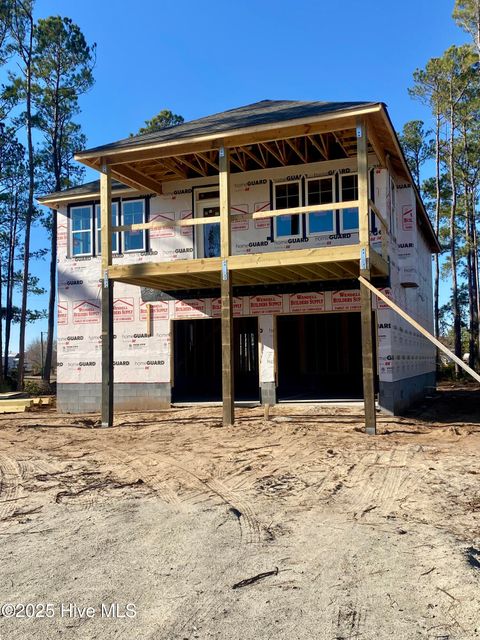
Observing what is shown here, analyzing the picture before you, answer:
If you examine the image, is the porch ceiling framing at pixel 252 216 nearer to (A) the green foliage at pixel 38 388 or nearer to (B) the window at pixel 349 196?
(B) the window at pixel 349 196

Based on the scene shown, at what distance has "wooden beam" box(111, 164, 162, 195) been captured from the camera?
14.0 metres

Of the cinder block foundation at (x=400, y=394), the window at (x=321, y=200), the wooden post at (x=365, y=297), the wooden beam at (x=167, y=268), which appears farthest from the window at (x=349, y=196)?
the cinder block foundation at (x=400, y=394)

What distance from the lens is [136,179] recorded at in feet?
48.6

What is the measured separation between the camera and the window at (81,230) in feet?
55.2

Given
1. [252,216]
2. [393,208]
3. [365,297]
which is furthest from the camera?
[393,208]

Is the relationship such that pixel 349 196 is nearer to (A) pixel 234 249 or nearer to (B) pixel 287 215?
(B) pixel 287 215

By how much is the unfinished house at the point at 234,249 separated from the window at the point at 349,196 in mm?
32

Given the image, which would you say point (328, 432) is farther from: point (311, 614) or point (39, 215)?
point (39, 215)

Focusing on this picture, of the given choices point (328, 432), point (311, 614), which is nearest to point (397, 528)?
point (311, 614)

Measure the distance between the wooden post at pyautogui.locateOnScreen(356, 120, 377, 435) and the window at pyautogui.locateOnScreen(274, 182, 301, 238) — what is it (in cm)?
387

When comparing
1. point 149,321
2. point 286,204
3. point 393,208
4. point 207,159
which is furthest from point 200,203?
point 393,208

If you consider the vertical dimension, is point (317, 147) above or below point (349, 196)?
above

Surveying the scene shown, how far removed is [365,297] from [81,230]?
948 cm

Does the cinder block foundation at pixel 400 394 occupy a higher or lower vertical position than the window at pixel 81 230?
lower
